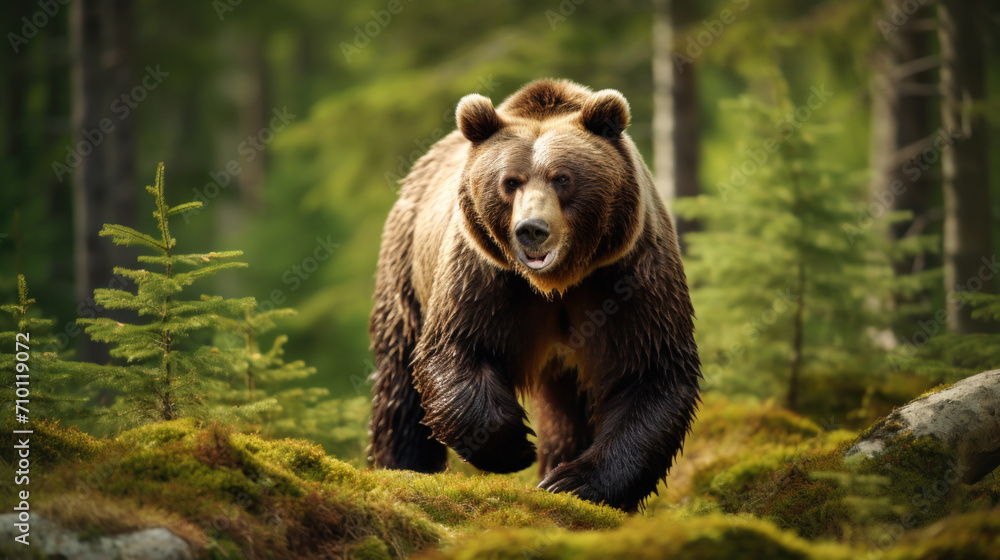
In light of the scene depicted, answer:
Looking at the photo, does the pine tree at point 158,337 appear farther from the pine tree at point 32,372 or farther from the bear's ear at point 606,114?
the bear's ear at point 606,114

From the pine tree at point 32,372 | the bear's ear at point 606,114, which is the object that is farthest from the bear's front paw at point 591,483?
the pine tree at point 32,372

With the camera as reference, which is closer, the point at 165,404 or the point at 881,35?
the point at 165,404

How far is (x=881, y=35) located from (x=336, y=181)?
30.2 ft

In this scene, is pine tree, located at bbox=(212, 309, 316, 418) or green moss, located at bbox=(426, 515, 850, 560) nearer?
green moss, located at bbox=(426, 515, 850, 560)

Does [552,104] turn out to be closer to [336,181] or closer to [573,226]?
[573,226]

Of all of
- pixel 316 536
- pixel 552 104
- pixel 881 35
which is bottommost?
pixel 316 536

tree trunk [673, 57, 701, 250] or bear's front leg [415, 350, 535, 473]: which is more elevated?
tree trunk [673, 57, 701, 250]

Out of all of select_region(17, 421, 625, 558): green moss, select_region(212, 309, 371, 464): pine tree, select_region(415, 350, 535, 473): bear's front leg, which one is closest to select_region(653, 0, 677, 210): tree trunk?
select_region(212, 309, 371, 464): pine tree

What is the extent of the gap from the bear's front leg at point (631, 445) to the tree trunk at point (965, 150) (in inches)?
193

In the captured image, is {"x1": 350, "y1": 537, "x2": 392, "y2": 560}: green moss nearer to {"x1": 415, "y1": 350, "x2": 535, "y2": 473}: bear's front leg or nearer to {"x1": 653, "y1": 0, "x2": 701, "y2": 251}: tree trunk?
{"x1": 415, "y1": 350, "x2": 535, "y2": 473}: bear's front leg

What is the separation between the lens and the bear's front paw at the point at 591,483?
4523 mm

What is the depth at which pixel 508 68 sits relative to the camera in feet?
36.4

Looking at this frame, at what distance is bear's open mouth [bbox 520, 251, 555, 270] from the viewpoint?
4.41 metres

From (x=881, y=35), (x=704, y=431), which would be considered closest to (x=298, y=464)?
(x=704, y=431)
